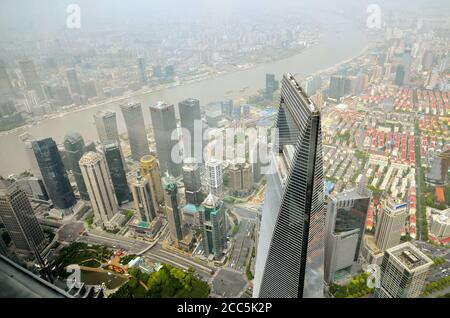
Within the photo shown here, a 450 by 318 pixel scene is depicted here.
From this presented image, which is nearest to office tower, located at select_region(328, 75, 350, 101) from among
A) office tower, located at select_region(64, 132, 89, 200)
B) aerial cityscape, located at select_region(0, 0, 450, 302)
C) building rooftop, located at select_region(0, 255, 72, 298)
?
aerial cityscape, located at select_region(0, 0, 450, 302)

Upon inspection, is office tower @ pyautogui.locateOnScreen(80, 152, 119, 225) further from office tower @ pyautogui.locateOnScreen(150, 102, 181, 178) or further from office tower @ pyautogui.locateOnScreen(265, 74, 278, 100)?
office tower @ pyautogui.locateOnScreen(265, 74, 278, 100)

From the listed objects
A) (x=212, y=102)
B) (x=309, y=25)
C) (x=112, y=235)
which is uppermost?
(x=309, y=25)

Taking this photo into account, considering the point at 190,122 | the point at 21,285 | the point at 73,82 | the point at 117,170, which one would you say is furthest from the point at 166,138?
the point at 21,285

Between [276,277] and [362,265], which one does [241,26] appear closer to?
[362,265]

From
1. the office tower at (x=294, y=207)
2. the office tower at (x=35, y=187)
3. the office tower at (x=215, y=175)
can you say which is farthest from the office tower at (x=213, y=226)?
the office tower at (x=35, y=187)

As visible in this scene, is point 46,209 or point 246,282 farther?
point 46,209

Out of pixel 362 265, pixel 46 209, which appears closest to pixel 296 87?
pixel 362 265

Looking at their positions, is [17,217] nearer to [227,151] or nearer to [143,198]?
[143,198]
